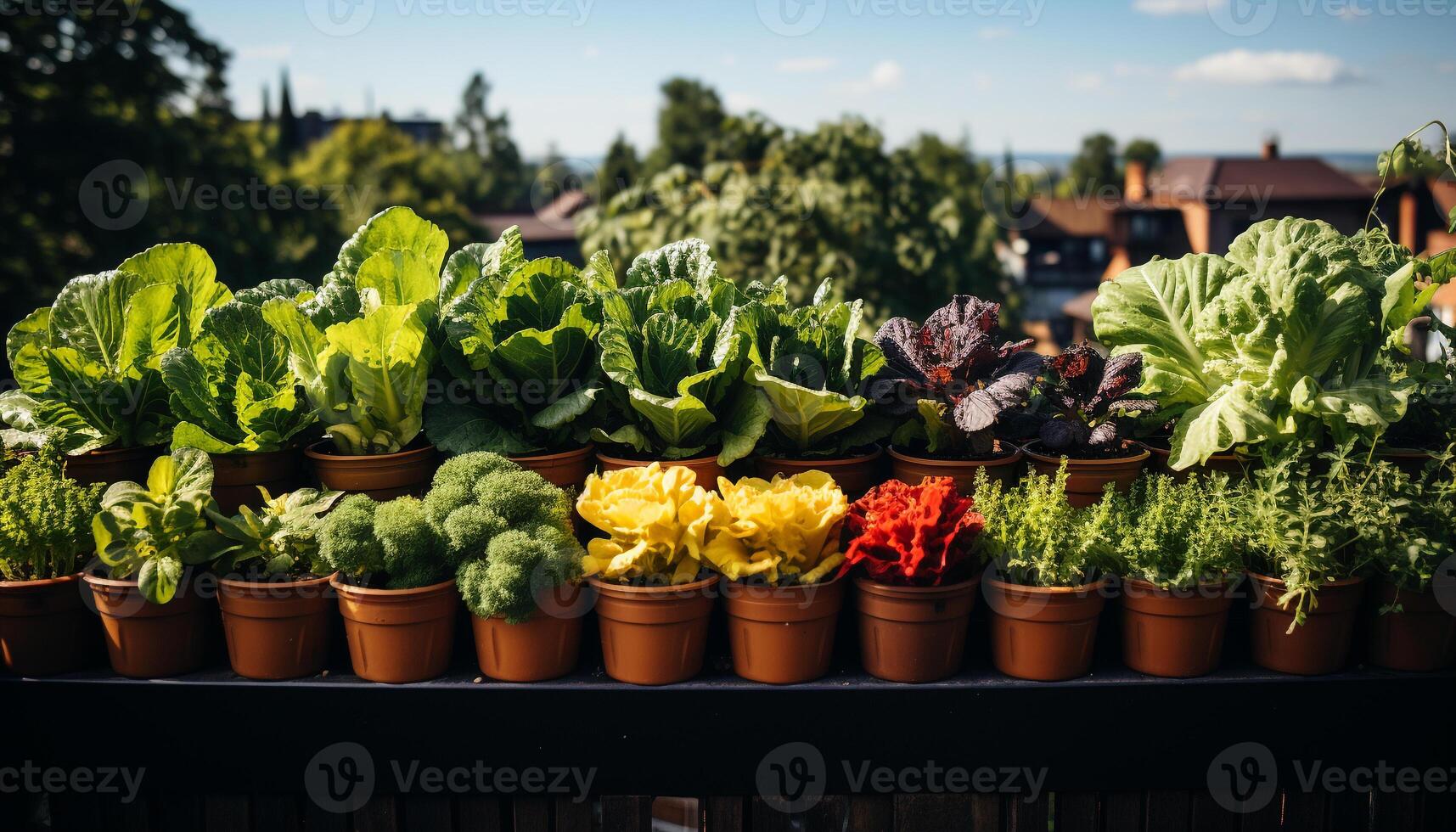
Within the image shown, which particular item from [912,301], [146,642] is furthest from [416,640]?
[912,301]

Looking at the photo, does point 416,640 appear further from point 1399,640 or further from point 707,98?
point 707,98

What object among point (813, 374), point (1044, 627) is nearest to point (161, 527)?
point (813, 374)

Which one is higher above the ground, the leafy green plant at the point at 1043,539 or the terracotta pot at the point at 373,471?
the terracotta pot at the point at 373,471

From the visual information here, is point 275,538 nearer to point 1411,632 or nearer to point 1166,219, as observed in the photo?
point 1411,632

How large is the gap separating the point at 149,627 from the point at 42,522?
0.34 metres

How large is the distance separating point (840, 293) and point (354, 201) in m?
25.8

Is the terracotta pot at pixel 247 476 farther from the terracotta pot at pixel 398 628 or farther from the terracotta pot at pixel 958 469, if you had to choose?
the terracotta pot at pixel 958 469

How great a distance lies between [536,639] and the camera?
6.49ft

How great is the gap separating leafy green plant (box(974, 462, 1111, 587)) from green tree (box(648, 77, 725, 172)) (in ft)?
142

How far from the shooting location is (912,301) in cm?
930

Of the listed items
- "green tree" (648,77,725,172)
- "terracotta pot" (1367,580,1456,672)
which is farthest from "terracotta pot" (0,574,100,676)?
"green tree" (648,77,725,172)

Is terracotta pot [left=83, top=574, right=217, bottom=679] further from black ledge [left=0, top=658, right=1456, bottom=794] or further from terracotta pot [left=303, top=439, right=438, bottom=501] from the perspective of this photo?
terracotta pot [left=303, top=439, right=438, bottom=501]

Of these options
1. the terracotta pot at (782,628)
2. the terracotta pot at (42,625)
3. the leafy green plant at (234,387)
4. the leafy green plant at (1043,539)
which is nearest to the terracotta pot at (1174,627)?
the leafy green plant at (1043,539)

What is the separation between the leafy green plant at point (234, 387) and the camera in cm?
219
